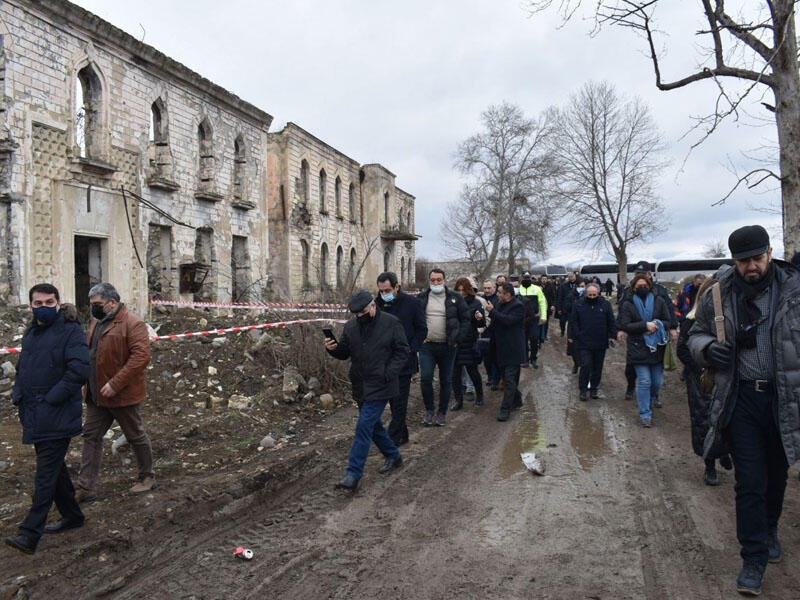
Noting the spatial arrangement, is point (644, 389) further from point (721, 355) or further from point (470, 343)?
point (721, 355)

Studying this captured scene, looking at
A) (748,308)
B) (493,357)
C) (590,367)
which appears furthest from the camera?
(493,357)

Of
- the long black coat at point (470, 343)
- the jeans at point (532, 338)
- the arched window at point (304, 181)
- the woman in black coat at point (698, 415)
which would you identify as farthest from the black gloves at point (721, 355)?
the arched window at point (304, 181)

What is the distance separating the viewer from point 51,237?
12805mm

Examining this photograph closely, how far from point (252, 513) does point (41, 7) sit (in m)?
12.2

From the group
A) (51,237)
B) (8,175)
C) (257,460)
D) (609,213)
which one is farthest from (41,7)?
(609,213)

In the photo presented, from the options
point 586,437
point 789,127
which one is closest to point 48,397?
point 586,437

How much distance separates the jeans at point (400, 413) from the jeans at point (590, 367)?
3.73 m

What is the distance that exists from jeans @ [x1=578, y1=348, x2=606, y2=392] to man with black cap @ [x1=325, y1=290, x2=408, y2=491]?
4.56 meters

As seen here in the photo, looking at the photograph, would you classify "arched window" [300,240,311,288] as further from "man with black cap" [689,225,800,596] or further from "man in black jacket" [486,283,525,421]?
"man with black cap" [689,225,800,596]

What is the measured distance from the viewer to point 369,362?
5844 millimetres

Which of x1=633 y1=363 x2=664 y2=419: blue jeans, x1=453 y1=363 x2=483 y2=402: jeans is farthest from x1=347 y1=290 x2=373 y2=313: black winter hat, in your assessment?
x1=633 y1=363 x2=664 y2=419: blue jeans

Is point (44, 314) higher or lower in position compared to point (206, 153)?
lower

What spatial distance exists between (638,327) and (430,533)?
447 cm

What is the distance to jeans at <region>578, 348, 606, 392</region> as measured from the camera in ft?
31.5
